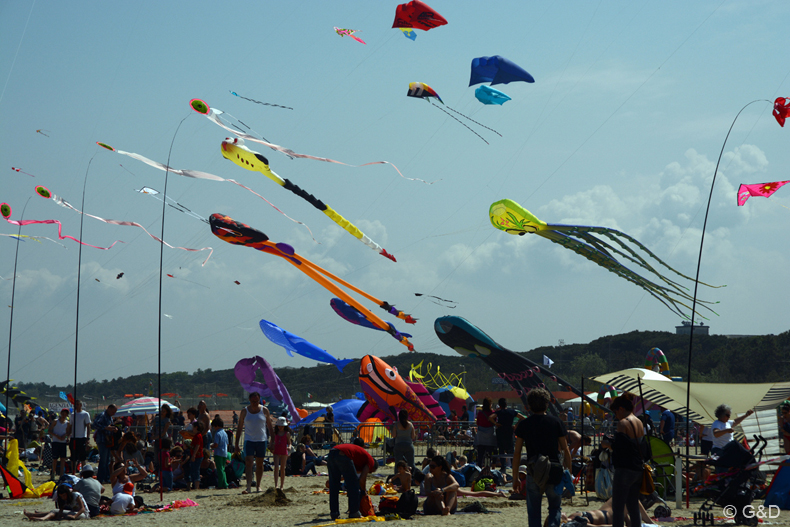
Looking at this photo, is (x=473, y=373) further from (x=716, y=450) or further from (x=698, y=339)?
(x=716, y=450)

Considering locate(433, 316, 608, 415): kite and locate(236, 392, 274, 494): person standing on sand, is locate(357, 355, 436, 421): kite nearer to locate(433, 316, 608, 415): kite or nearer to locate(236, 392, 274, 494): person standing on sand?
locate(433, 316, 608, 415): kite

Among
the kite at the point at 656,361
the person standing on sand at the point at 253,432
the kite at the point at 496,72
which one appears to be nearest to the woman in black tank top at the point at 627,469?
→ the person standing on sand at the point at 253,432

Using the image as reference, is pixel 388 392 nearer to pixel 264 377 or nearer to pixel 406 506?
pixel 264 377

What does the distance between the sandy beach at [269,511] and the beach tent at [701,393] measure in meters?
2.62

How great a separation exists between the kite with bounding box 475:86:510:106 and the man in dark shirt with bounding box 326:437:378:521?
886 centimetres

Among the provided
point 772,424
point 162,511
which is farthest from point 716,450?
point 162,511

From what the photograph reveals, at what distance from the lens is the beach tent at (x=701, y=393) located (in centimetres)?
1105

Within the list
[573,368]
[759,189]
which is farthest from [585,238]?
[573,368]

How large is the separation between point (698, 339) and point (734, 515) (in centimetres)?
7268

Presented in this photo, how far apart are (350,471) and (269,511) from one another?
1574mm

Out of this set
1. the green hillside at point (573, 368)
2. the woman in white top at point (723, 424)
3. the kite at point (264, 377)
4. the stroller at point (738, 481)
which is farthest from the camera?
the green hillside at point (573, 368)

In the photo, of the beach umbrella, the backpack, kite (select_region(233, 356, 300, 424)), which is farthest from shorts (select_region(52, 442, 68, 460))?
kite (select_region(233, 356, 300, 424))

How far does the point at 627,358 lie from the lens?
75750mm

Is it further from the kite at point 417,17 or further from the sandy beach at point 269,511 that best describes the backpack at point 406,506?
the kite at point 417,17
